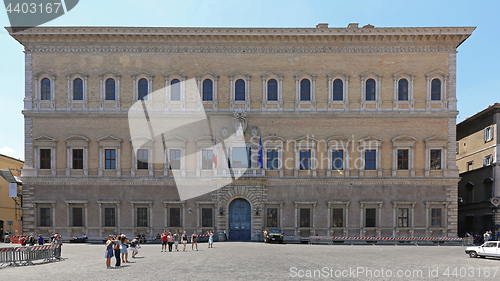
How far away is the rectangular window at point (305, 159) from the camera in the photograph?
123ft

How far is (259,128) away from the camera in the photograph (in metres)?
37.5

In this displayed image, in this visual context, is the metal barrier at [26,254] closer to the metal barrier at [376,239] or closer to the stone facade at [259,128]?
the stone facade at [259,128]

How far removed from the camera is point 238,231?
37594 millimetres

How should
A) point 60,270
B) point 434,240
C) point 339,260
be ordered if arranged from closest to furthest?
1. point 60,270
2. point 339,260
3. point 434,240

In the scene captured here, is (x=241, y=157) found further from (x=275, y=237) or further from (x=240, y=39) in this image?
(x=240, y=39)

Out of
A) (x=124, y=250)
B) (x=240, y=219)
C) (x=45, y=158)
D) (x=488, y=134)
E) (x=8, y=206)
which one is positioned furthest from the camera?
(x=8, y=206)

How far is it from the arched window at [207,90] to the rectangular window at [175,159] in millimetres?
4993

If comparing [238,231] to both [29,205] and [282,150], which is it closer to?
[282,150]

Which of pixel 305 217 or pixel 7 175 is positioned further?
pixel 7 175

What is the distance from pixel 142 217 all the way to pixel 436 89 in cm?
2666

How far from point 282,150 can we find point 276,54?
8.08 m

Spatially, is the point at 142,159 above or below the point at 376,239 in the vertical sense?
above

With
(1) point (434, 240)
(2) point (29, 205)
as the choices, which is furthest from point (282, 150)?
(2) point (29, 205)

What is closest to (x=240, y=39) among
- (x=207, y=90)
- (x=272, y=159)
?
(x=207, y=90)
